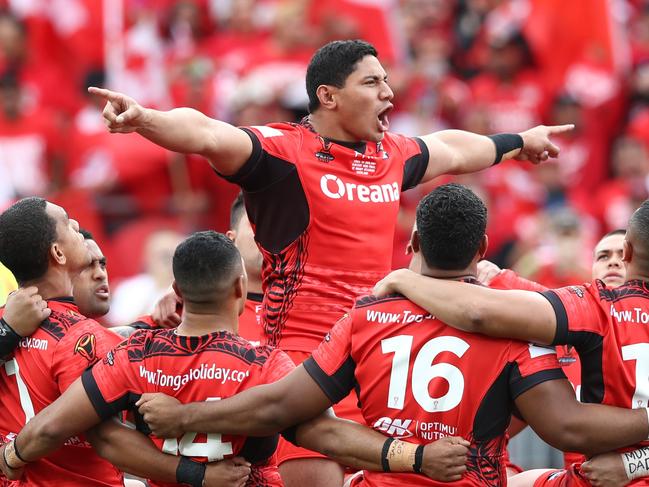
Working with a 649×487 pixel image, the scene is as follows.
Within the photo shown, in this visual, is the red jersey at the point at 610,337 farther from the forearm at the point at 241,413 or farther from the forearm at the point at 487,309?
the forearm at the point at 241,413

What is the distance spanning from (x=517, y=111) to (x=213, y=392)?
852 cm

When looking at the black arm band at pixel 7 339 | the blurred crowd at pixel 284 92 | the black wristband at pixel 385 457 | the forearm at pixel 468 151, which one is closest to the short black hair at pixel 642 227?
the black wristband at pixel 385 457

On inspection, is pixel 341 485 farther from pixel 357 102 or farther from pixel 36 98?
pixel 36 98

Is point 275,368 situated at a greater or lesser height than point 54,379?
greater

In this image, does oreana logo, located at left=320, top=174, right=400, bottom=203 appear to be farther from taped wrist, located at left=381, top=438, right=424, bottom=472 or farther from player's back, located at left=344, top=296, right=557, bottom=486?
taped wrist, located at left=381, top=438, right=424, bottom=472

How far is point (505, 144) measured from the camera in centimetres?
692

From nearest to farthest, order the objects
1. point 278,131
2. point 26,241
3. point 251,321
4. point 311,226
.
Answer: point 26,241 → point 311,226 → point 278,131 → point 251,321

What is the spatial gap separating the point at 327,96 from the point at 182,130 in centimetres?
95

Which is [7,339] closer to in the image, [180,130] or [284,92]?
[180,130]

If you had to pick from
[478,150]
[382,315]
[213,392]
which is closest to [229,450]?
[213,392]

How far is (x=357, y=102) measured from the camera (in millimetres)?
6293

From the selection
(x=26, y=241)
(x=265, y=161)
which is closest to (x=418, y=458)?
(x=265, y=161)

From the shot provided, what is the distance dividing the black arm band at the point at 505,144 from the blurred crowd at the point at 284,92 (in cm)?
418

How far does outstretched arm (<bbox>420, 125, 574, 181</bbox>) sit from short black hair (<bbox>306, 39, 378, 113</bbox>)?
700mm
